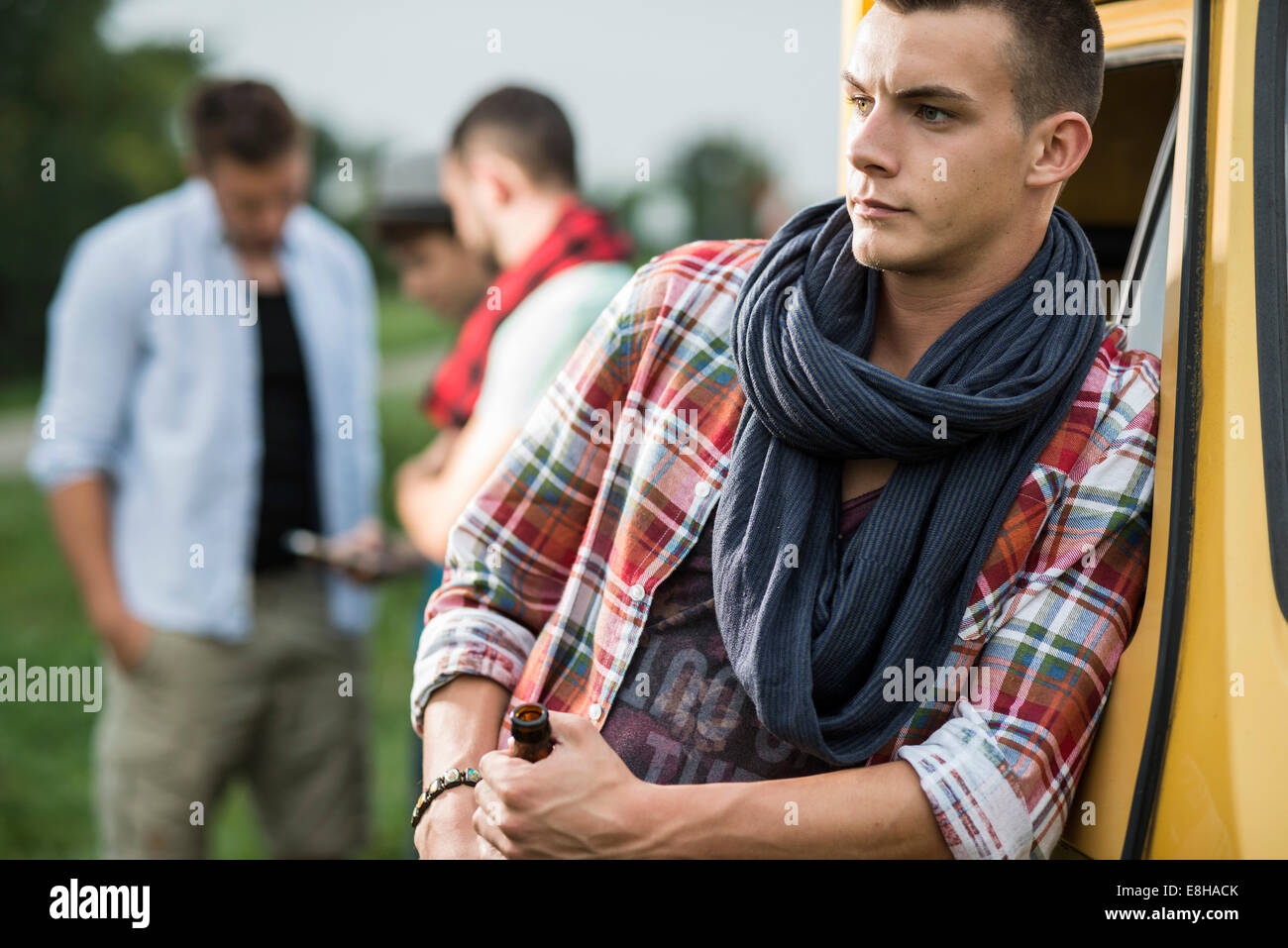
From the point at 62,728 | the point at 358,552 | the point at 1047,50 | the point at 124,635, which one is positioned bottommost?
the point at 62,728

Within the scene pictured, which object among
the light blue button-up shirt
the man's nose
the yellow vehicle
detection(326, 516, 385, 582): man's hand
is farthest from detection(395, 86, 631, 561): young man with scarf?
the yellow vehicle

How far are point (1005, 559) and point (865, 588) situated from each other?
20cm

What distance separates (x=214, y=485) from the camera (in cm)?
440

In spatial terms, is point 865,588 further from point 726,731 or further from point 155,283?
Result: point 155,283

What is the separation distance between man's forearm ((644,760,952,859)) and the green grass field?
226 cm

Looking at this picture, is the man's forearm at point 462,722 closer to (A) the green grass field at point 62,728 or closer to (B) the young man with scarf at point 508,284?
(B) the young man with scarf at point 508,284

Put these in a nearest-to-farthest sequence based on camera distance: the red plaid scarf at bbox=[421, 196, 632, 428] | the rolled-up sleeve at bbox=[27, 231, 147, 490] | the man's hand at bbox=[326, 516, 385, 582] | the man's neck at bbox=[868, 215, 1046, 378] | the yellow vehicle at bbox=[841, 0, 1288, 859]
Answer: the yellow vehicle at bbox=[841, 0, 1288, 859]
the man's neck at bbox=[868, 215, 1046, 378]
the red plaid scarf at bbox=[421, 196, 632, 428]
the rolled-up sleeve at bbox=[27, 231, 147, 490]
the man's hand at bbox=[326, 516, 385, 582]

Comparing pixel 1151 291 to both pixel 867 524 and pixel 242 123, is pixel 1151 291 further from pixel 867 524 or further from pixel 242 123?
pixel 242 123

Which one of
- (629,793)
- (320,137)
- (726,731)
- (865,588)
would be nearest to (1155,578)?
(865,588)

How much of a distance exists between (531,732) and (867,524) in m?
0.55

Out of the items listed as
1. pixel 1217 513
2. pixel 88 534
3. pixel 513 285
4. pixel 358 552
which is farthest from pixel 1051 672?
pixel 88 534

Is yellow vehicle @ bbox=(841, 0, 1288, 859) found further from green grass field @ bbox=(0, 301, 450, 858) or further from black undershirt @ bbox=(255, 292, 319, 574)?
black undershirt @ bbox=(255, 292, 319, 574)

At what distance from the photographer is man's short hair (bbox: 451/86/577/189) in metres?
4.18

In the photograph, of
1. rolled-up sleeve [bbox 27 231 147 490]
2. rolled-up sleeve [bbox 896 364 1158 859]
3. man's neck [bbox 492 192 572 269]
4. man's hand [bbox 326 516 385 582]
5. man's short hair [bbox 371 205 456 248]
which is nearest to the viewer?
rolled-up sleeve [bbox 896 364 1158 859]
